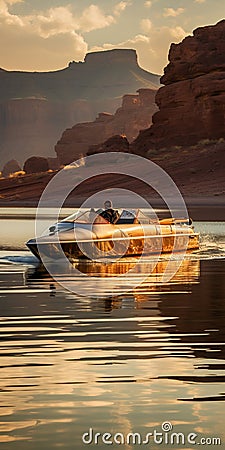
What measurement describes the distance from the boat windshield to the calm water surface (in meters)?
6.15

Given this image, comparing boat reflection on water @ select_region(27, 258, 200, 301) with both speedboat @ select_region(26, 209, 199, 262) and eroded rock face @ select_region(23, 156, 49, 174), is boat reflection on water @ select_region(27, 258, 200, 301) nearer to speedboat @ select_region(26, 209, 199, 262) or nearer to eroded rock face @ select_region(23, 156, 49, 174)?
speedboat @ select_region(26, 209, 199, 262)

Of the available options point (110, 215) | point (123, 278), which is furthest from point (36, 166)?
point (123, 278)

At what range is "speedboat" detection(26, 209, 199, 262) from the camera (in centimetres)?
2178

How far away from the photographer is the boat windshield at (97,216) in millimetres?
22719

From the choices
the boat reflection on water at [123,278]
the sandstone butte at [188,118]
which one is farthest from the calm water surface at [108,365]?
the sandstone butte at [188,118]

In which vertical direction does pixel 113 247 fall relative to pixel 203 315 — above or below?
above

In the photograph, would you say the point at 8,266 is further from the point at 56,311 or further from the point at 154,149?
the point at 154,149

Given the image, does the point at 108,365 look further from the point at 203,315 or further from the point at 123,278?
the point at 123,278

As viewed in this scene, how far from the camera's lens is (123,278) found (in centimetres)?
1872
